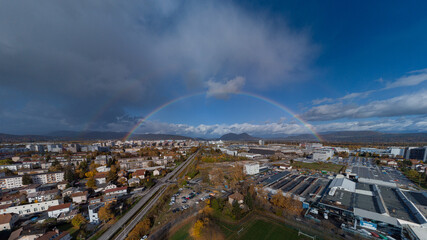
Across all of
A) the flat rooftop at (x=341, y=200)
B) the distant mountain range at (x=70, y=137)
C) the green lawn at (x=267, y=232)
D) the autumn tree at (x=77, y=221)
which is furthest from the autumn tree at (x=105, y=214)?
the distant mountain range at (x=70, y=137)

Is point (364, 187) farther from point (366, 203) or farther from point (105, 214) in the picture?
point (105, 214)

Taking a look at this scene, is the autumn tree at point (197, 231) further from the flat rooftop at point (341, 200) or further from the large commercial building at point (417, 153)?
the large commercial building at point (417, 153)

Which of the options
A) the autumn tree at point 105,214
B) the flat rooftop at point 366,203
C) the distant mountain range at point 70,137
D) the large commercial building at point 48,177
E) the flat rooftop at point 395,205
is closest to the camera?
the flat rooftop at point 395,205

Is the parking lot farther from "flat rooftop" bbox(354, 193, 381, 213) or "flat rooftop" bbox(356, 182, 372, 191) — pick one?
"flat rooftop" bbox(356, 182, 372, 191)

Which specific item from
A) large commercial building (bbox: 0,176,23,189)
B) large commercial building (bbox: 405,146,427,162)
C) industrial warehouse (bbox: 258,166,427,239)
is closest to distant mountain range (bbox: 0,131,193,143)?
large commercial building (bbox: 0,176,23,189)

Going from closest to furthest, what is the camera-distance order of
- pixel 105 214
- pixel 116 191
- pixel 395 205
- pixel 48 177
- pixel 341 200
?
pixel 105 214 < pixel 395 205 < pixel 341 200 < pixel 116 191 < pixel 48 177

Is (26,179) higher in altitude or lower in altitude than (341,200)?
lower

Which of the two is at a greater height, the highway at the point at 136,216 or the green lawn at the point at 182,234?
the green lawn at the point at 182,234

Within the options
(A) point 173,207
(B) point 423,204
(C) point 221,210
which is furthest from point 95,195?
(B) point 423,204

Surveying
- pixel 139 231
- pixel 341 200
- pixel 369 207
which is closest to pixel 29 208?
pixel 139 231
